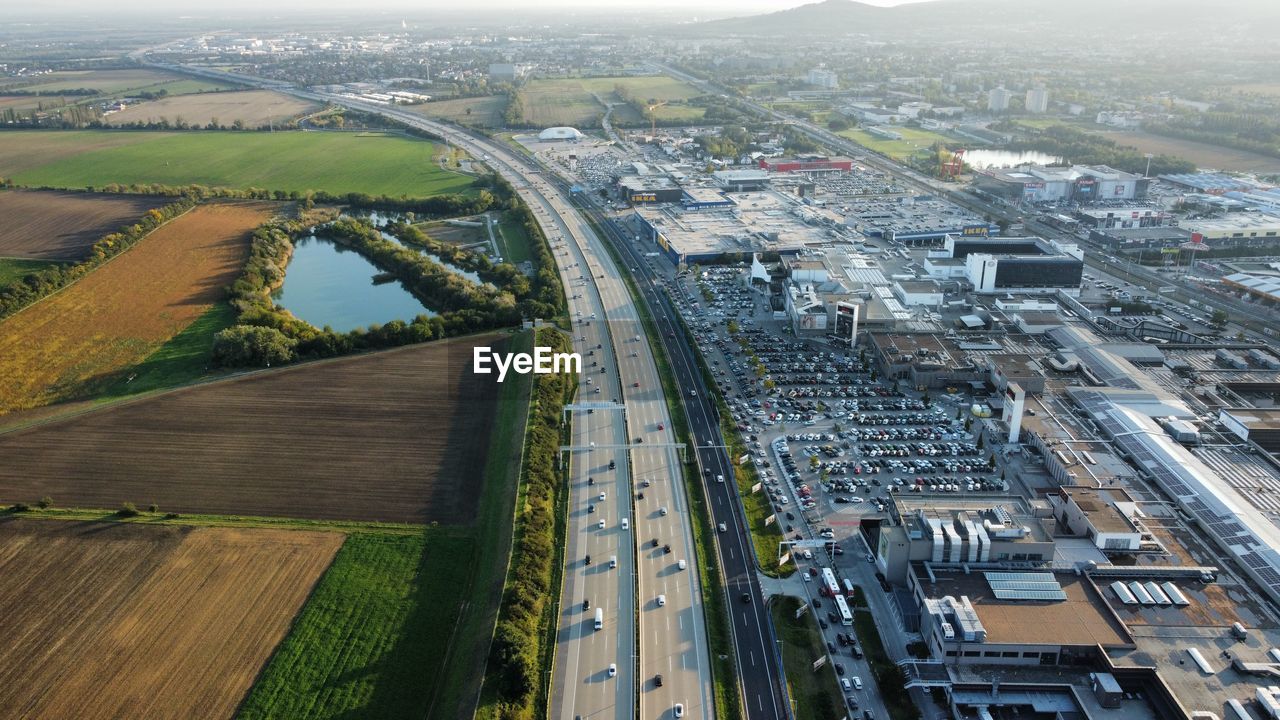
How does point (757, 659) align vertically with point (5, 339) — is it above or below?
below

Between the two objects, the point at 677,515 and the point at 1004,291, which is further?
the point at 1004,291

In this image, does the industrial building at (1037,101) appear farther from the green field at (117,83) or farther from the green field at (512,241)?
the green field at (117,83)

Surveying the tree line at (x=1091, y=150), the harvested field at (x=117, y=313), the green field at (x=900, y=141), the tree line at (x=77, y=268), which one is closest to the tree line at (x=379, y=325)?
the harvested field at (x=117, y=313)

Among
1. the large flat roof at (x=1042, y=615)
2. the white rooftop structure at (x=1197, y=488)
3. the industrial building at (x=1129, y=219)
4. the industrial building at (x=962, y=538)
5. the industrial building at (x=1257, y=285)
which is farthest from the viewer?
the industrial building at (x=1129, y=219)

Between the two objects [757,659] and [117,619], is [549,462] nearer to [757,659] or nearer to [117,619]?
[757,659]

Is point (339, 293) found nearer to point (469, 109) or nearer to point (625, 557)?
A: point (625, 557)

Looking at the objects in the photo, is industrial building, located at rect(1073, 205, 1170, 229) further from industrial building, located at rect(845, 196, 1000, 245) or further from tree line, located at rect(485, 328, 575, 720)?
tree line, located at rect(485, 328, 575, 720)

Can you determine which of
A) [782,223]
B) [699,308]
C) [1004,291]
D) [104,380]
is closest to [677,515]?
[699,308]
